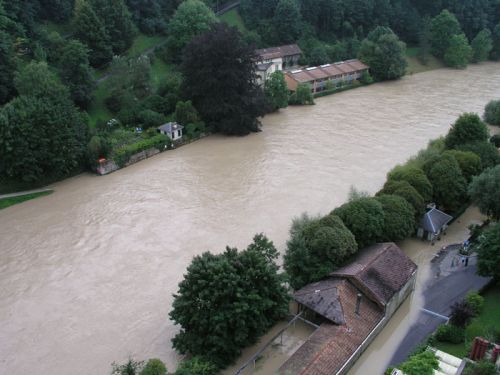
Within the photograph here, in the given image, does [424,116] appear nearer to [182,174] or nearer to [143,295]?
A: [182,174]

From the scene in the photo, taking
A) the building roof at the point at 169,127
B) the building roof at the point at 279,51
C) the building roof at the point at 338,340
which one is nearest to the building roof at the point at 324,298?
the building roof at the point at 338,340

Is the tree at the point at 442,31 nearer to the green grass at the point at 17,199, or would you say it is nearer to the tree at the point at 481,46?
the tree at the point at 481,46

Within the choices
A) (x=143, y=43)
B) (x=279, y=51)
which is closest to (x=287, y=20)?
(x=279, y=51)

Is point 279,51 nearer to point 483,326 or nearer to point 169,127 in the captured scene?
point 169,127

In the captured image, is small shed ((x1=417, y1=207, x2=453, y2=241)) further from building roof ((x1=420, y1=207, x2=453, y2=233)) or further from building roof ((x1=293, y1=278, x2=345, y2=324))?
building roof ((x1=293, y1=278, x2=345, y2=324))

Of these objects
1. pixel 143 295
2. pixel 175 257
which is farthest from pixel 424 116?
pixel 143 295

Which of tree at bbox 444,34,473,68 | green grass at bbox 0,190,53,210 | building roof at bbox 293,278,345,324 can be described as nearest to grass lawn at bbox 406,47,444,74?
tree at bbox 444,34,473,68
